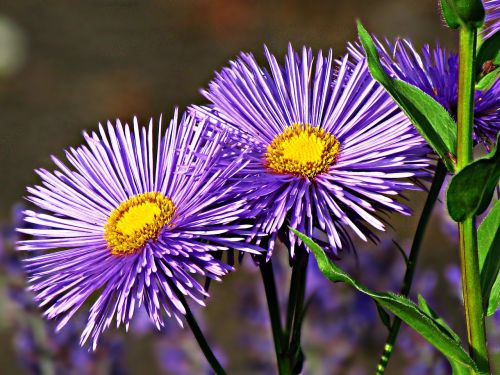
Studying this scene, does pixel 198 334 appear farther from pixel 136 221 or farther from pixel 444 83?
pixel 444 83

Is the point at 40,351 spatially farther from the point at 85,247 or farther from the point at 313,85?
the point at 313,85

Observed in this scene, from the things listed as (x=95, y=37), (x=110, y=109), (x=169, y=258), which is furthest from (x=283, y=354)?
(x=95, y=37)

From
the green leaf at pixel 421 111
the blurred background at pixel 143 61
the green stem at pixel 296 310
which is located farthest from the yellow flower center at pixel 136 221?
the blurred background at pixel 143 61

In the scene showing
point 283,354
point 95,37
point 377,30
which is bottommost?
point 283,354

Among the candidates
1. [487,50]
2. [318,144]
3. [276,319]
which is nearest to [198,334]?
[276,319]

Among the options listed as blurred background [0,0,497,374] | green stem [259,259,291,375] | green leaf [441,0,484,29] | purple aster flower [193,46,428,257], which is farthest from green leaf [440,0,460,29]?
blurred background [0,0,497,374]
